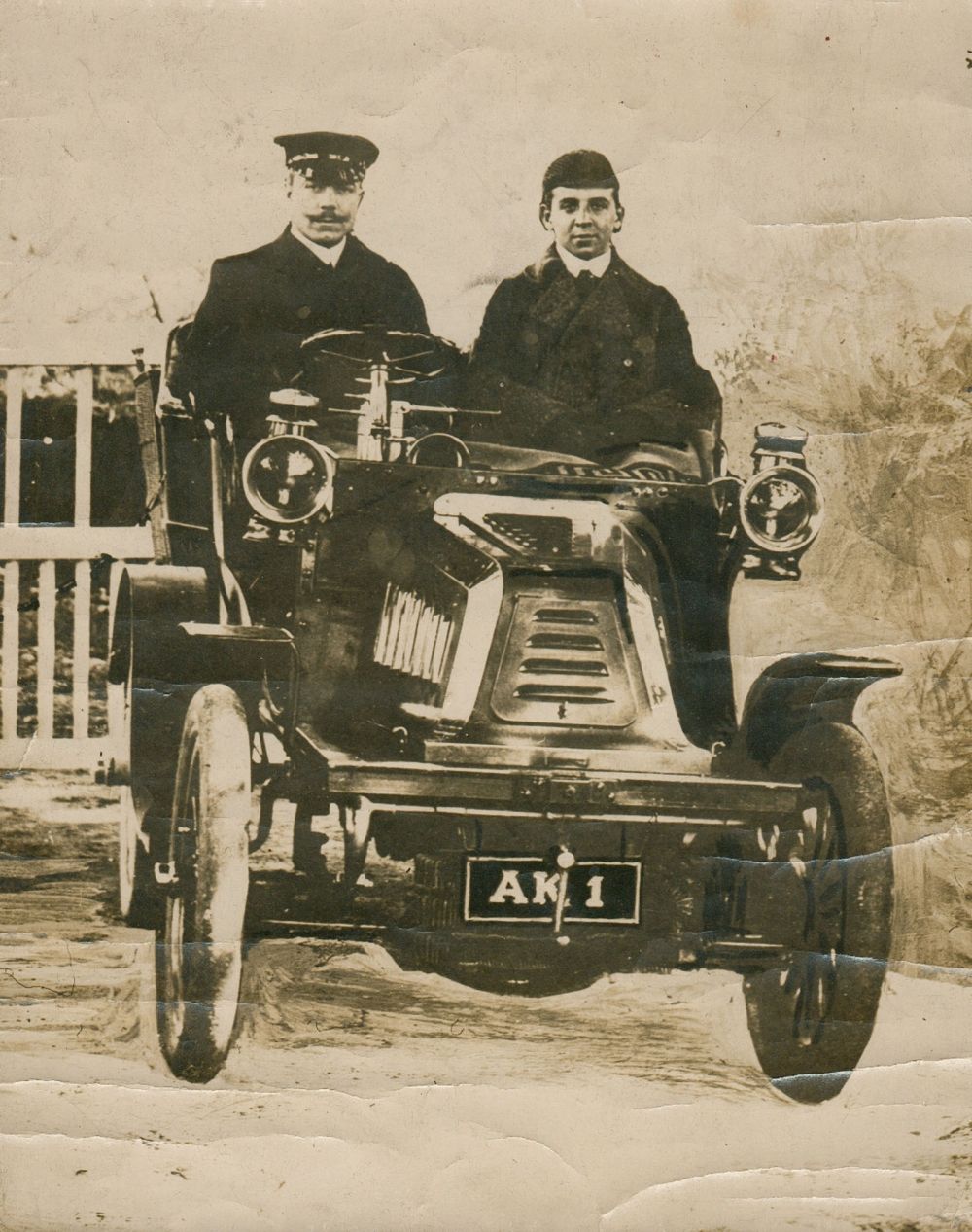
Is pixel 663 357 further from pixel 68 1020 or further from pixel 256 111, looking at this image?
pixel 68 1020

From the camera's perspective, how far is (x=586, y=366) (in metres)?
2.33

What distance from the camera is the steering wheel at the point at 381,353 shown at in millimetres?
2279

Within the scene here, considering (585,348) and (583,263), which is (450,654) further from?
(583,263)

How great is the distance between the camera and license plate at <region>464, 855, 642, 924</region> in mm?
2254

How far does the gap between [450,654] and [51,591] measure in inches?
31.7

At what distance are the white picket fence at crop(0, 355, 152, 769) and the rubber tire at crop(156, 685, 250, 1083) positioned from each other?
216 millimetres

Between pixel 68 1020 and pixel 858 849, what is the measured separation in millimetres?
1616

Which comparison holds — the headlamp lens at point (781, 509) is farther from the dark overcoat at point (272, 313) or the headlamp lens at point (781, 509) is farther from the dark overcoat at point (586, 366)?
the dark overcoat at point (272, 313)

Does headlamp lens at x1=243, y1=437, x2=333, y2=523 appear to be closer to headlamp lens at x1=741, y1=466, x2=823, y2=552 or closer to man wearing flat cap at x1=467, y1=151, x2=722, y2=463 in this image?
man wearing flat cap at x1=467, y1=151, x2=722, y2=463

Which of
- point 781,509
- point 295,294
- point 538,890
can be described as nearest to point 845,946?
point 538,890

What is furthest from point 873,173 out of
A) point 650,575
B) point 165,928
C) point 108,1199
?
point 108,1199

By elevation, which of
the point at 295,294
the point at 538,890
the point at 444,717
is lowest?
the point at 538,890

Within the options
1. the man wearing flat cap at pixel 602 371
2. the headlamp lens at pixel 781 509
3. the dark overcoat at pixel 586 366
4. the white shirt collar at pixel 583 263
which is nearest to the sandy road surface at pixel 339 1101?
the man wearing flat cap at pixel 602 371

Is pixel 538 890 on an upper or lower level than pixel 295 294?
lower
